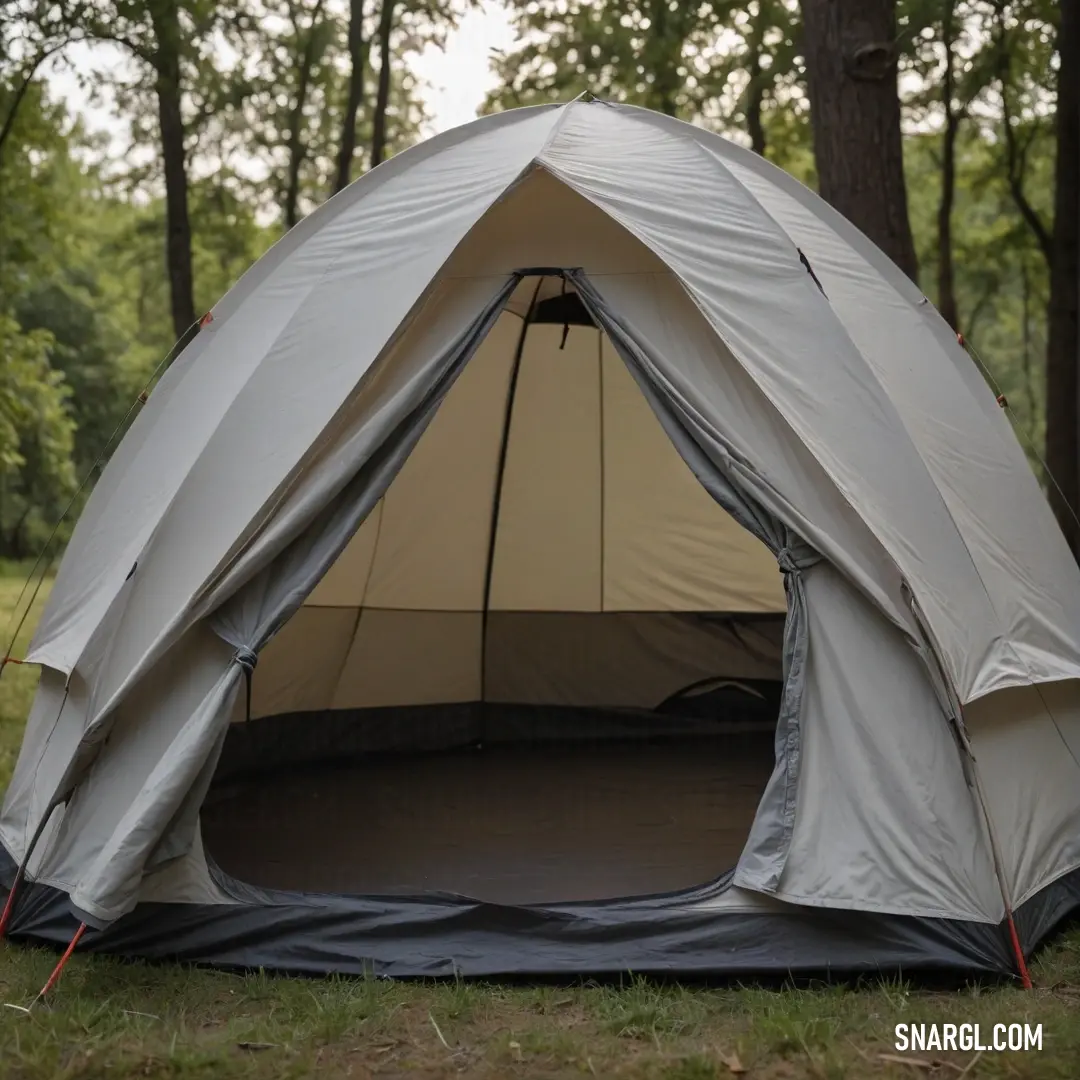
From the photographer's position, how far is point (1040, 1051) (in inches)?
115

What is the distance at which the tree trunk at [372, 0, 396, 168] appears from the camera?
10188 mm

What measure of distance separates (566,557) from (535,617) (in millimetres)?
311

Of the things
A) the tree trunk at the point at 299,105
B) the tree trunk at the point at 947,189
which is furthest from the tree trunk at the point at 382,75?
the tree trunk at the point at 947,189

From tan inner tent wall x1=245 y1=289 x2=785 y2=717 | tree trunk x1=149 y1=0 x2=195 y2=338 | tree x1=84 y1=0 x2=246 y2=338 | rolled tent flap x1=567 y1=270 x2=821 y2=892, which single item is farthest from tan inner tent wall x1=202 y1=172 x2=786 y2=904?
tree trunk x1=149 y1=0 x2=195 y2=338

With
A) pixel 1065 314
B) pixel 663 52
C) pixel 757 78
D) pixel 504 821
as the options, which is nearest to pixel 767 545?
pixel 504 821

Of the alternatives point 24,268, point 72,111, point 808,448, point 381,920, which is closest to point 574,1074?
point 381,920

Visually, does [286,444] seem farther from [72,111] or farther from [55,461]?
[55,461]

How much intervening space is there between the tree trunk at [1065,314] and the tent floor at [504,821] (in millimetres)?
3306

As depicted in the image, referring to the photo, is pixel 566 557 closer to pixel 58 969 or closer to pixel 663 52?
pixel 58 969

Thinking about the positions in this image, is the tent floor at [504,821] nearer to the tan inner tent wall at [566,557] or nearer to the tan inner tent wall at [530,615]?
the tan inner tent wall at [530,615]

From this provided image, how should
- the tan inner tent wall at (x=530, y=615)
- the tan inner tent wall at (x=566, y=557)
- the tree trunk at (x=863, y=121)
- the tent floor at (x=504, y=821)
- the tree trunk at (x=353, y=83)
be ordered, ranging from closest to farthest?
the tent floor at (x=504, y=821) < the tan inner tent wall at (x=530, y=615) < the tree trunk at (x=863, y=121) < the tan inner tent wall at (x=566, y=557) < the tree trunk at (x=353, y=83)

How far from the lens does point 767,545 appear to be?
366cm

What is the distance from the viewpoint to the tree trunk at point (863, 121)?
231 inches

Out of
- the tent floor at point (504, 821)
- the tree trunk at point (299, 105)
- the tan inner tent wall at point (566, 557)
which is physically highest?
the tree trunk at point (299, 105)
